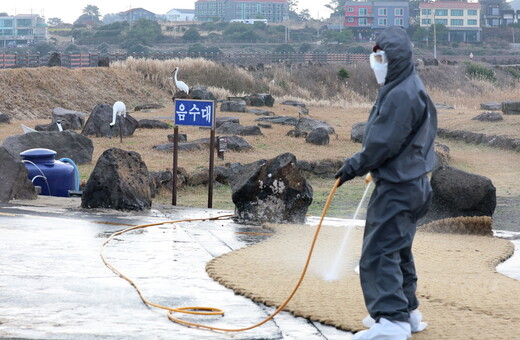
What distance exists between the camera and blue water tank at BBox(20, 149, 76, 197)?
44.7ft

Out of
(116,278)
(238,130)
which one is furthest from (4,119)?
(116,278)

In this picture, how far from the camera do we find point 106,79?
43.6 metres

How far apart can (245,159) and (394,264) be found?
1693cm

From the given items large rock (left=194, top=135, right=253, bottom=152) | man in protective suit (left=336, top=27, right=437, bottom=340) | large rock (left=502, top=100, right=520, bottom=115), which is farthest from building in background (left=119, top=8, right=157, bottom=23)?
man in protective suit (left=336, top=27, right=437, bottom=340)

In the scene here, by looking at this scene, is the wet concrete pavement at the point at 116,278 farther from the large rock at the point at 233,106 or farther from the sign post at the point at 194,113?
the large rock at the point at 233,106

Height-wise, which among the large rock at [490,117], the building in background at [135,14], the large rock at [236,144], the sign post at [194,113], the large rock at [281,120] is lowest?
the large rock at [236,144]

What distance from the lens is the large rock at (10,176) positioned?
39.4ft

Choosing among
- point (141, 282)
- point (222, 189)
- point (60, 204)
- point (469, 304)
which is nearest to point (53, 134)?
point (222, 189)

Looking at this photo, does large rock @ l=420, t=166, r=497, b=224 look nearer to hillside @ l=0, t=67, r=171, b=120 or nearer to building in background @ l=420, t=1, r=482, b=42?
hillside @ l=0, t=67, r=171, b=120

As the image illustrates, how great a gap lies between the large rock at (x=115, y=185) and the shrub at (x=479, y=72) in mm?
64813

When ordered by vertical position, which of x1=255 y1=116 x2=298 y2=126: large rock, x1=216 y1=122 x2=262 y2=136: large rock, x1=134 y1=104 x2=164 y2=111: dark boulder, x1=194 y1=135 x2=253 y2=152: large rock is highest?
x1=134 y1=104 x2=164 y2=111: dark boulder

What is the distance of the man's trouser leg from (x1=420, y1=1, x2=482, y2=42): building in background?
128815 millimetres

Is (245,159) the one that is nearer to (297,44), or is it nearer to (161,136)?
(161,136)

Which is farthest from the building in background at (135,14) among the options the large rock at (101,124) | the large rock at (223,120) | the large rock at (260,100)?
the large rock at (101,124)
